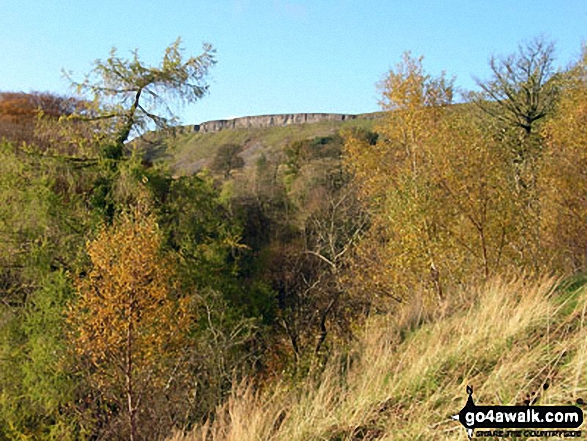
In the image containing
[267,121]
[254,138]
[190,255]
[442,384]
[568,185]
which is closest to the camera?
[442,384]

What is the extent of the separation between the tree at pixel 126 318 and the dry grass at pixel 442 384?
6824 mm

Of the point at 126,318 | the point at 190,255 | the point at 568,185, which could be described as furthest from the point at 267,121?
the point at 126,318

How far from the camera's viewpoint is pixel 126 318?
40.5 feet

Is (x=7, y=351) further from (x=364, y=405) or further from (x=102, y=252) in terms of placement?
(x=364, y=405)

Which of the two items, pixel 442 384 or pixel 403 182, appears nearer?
pixel 442 384

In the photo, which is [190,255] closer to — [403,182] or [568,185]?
[403,182]

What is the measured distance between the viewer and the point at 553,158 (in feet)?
50.1

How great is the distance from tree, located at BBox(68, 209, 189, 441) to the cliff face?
9825 cm

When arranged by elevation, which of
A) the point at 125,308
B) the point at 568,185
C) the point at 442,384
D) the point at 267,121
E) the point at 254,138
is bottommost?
the point at 125,308

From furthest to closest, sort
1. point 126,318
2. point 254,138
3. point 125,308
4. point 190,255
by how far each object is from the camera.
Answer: point 254,138 → point 190,255 → point 126,318 → point 125,308

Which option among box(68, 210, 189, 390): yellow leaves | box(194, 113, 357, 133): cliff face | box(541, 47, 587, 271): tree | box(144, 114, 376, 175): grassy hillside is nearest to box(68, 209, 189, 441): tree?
box(68, 210, 189, 390): yellow leaves

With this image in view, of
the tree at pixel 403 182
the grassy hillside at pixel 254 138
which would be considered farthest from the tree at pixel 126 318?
the grassy hillside at pixel 254 138

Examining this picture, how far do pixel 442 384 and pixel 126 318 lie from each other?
379 inches

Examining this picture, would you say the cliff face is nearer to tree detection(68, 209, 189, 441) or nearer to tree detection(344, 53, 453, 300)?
tree detection(344, 53, 453, 300)
